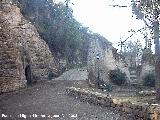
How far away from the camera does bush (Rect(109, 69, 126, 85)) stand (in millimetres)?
38938

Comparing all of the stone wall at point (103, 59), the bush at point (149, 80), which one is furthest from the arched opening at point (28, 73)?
the bush at point (149, 80)

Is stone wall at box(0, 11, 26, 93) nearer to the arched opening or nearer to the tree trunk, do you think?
the arched opening

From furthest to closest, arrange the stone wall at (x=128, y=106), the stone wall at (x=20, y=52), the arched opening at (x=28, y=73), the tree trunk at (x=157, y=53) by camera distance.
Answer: the arched opening at (x=28, y=73)
the stone wall at (x=20, y=52)
the tree trunk at (x=157, y=53)
the stone wall at (x=128, y=106)

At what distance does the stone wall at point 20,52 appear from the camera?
22772mm

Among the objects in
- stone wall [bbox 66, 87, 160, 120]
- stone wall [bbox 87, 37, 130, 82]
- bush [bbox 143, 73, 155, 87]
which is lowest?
bush [bbox 143, 73, 155, 87]

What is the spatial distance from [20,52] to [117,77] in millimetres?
15105

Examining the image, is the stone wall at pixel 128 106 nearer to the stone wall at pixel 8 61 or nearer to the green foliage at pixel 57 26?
the stone wall at pixel 8 61

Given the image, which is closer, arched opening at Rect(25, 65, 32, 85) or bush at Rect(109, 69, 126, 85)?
arched opening at Rect(25, 65, 32, 85)

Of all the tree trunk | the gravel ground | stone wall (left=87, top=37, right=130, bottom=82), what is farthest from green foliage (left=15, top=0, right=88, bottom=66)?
the tree trunk

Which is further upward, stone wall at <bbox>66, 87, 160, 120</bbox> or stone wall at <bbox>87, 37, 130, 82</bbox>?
stone wall at <bbox>87, 37, 130, 82</bbox>

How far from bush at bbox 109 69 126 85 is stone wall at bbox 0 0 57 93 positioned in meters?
7.50

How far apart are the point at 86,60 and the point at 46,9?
29.0 ft

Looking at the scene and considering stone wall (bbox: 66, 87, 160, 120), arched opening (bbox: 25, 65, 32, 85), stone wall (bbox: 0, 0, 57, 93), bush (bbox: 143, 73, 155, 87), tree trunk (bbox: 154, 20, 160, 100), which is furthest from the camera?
bush (bbox: 143, 73, 155, 87)

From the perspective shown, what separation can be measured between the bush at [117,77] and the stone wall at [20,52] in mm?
7504
